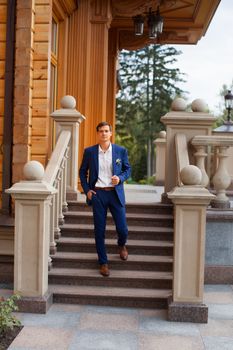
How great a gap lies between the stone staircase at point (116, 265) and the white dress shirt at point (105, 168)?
97 cm

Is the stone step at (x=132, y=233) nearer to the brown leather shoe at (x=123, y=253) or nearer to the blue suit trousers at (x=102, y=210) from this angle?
the brown leather shoe at (x=123, y=253)

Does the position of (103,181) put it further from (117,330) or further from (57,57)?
(57,57)

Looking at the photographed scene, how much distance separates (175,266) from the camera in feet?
16.6

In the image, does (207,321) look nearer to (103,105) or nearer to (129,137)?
(103,105)

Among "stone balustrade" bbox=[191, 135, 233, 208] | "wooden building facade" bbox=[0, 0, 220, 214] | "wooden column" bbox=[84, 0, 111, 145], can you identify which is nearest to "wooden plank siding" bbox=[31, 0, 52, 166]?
"wooden building facade" bbox=[0, 0, 220, 214]

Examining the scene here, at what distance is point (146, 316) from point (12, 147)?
263 cm

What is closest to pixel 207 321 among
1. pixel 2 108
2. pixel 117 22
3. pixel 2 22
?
pixel 2 108

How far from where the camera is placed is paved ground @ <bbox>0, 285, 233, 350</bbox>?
438 centimetres

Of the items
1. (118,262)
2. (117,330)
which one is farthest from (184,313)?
(118,262)

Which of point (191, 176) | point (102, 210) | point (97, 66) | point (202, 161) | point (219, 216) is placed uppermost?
point (97, 66)

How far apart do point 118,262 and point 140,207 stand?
3.94 ft

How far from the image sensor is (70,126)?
7004 millimetres

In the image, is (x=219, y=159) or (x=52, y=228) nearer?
(x=52, y=228)

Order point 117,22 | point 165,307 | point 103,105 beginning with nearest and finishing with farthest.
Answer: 1. point 165,307
2. point 103,105
3. point 117,22
